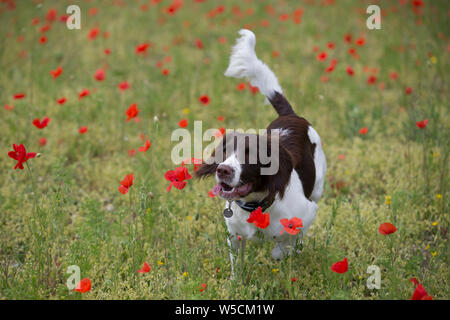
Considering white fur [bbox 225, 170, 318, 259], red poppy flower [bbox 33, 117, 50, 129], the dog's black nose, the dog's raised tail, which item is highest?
the dog's raised tail

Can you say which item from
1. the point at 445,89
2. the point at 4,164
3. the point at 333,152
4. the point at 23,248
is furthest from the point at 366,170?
the point at 4,164

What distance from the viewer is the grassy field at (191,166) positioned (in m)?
2.80

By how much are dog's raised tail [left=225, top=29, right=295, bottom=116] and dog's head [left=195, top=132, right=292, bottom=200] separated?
95cm

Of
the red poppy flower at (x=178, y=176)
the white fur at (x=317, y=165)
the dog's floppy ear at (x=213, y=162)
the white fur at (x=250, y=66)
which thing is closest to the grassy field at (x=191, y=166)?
the white fur at (x=317, y=165)

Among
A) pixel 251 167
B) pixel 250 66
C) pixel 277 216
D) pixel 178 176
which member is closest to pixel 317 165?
pixel 277 216

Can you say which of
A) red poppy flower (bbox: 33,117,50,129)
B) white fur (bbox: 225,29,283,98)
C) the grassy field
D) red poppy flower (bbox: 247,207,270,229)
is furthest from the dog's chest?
red poppy flower (bbox: 33,117,50,129)

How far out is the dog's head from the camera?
7.73 ft

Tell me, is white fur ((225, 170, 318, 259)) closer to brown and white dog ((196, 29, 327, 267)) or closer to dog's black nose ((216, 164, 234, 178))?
brown and white dog ((196, 29, 327, 267))

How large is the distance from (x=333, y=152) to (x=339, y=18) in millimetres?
4812

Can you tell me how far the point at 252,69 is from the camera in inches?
134

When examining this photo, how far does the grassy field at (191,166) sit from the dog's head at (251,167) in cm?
40

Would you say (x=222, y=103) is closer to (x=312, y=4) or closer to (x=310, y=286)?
(x=310, y=286)

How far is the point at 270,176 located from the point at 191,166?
76.2 inches
